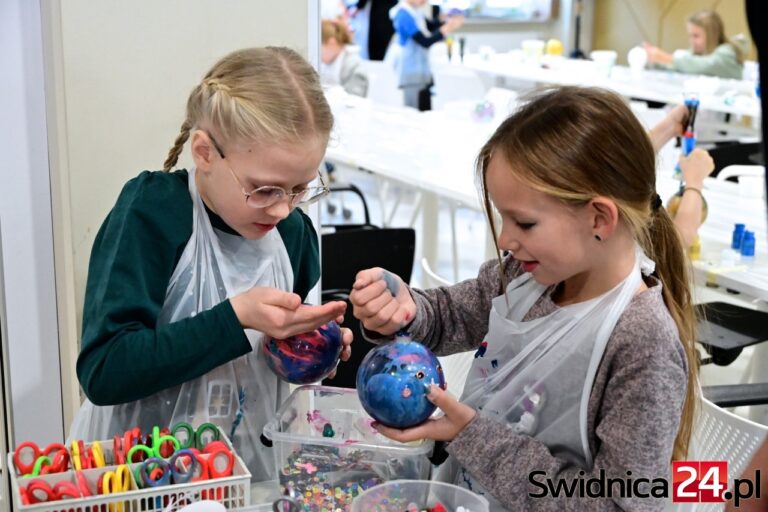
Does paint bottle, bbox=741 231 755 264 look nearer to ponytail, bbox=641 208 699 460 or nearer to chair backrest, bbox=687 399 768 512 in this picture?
chair backrest, bbox=687 399 768 512

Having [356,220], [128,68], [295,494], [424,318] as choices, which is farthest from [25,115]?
[356,220]

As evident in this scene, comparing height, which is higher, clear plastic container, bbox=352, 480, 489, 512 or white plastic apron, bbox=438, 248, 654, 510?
white plastic apron, bbox=438, 248, 654, 510

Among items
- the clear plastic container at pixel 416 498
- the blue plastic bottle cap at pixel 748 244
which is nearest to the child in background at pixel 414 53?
A: the blue plastic bottle cap at pixel 748 244

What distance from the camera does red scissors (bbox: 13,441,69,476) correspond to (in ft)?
4.47

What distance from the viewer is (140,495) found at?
A: 4.29ft

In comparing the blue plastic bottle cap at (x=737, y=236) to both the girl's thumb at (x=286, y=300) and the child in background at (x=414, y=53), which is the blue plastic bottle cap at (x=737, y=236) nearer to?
the girl's thumb at (x=286, y=300)

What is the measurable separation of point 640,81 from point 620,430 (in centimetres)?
671

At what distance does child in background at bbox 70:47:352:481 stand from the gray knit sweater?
1.20ft

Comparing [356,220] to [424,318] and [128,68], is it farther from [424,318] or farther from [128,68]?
[424,318]

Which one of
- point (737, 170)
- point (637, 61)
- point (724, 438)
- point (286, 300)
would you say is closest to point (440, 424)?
point (286, 300)

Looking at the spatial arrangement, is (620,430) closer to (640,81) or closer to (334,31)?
(334,31)

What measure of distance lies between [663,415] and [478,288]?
0.53m

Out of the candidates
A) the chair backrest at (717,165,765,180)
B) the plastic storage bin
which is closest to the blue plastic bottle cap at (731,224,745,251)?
the chair backrest at (717,165,765,180)

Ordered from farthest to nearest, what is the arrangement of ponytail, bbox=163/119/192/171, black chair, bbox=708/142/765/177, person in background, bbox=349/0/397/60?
person in background, bbox=349/0/397/60
black chair, bbox=708/142/765/177
ponytail, bbox=163/119/192/171
